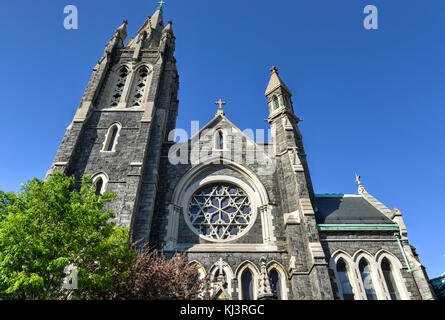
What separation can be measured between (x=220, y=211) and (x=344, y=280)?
6245mm

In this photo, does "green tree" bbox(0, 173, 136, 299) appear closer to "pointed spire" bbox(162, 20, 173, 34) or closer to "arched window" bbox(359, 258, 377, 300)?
"arched window" bbox(359, 258, 377, 300)

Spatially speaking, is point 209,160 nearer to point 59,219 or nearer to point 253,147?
point 253,147

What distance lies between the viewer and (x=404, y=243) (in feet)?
40.5

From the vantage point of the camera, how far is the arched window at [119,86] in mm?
19219

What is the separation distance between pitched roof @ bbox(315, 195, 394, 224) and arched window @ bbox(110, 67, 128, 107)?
46.5 ft

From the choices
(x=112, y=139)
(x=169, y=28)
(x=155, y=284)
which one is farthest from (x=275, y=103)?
(x=155, y=284)

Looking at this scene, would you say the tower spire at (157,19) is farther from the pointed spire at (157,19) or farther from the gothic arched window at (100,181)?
the gothic arched window at (100,181)

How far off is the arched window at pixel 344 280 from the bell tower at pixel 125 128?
27.0 feet

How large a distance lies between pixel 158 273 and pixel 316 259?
5.98 m

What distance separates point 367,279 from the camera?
39.0 ft

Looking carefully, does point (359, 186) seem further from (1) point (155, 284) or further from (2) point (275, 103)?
(1) point (155, 284)

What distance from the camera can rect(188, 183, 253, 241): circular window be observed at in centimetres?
1391

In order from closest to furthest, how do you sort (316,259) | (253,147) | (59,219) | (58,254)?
(58,254), (59,219), (316,259), (253,147)
